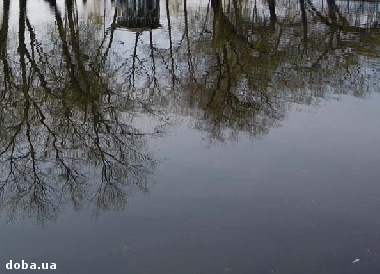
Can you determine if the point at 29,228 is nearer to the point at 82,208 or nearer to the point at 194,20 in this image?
the point at 82,208

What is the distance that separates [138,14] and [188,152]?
21.3 meters

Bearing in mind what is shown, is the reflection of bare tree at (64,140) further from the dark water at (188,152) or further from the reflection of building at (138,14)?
the reflection of building at (138,14)

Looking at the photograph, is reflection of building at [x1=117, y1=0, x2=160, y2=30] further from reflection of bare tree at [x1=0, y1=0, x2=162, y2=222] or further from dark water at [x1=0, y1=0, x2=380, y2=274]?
reflection of bare tree at [x1=0, y1=0, x2=162, y2=222]

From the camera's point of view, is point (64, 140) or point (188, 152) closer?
point (188, 152)

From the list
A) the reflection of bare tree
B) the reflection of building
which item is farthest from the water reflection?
the reflection of building

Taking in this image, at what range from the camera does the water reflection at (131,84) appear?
1248 cm

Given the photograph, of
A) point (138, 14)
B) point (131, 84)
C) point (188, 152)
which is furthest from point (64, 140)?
point (138, 14)

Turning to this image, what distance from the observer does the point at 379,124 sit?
16.2 meters

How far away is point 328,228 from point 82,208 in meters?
4.58

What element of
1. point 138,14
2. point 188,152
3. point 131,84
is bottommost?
point 188,152

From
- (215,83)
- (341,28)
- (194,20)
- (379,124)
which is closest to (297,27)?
(341,28)

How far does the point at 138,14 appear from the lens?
33531mm

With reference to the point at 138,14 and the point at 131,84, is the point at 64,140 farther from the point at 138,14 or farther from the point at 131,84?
the point at 138,14

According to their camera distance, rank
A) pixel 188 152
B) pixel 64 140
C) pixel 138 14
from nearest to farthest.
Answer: pixel 188 152
pixel 64 140
pixel 138 14
